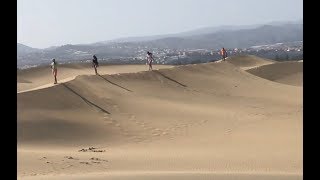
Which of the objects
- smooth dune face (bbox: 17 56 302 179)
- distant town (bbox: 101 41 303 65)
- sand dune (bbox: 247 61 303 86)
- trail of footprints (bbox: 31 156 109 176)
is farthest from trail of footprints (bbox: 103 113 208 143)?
distant town (bbox: 101 41 303 65)

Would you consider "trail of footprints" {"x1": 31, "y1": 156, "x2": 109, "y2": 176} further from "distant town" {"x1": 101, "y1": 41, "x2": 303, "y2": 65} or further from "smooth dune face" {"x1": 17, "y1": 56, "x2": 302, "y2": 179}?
"distant town" {"x1": 101, "y1": 41, "x2": 303, "y2": 65}

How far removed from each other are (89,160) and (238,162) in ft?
11.1

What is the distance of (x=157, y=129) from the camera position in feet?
47.9

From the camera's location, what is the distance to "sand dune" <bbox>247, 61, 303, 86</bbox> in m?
36.0

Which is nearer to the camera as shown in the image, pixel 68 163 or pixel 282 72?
pixel 68 163

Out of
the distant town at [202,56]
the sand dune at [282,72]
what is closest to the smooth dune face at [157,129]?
the sand dune at [282,72]

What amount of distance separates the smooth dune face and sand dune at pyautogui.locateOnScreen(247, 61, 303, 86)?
12180 millimetres

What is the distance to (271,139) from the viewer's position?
1302 centimetres

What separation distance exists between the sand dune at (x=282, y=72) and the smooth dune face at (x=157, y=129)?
1218 centimetres

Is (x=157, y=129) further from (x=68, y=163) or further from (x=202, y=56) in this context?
(x=202, y=56)

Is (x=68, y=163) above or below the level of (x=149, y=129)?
below

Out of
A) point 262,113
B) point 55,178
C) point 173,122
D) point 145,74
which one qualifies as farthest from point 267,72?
point 55,178

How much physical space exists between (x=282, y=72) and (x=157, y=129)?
84.1 feet

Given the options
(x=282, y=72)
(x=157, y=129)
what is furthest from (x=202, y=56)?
(x=157, y=129)
